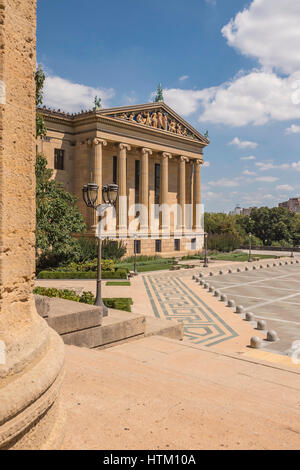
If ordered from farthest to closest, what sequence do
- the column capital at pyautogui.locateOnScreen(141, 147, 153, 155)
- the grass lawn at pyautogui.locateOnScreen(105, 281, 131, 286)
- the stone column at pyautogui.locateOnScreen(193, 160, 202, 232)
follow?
the stone column at pyautogui.locateOnScreen(193, 160, 202, 232) < the column capital at pyautogui.locateOnScreen(141, 147, 153, 155) < the grass lawn at pyautogui.locateOnScreen(105, 281, 131, 286)

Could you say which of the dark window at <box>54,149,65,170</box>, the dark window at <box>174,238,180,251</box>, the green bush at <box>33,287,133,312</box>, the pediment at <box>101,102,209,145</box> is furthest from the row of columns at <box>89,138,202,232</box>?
the green bush at <box>33,287,133,312</box>

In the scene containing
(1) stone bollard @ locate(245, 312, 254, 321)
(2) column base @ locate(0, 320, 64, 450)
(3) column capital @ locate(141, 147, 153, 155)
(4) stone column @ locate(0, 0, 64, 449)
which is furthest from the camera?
(3) column capital @ locate(141, 147, 153, 155)

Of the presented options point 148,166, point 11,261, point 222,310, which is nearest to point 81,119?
point 148,166

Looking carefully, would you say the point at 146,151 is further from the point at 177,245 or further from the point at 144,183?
the point at 177,245

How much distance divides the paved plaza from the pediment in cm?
2076

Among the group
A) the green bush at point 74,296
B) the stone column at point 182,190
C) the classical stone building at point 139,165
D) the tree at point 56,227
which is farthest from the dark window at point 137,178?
the green bush at point 74,296

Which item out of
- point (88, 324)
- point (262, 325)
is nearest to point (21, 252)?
point (88, 324)

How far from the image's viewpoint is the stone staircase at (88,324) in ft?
23.6

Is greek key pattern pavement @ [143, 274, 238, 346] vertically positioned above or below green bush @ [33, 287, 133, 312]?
below

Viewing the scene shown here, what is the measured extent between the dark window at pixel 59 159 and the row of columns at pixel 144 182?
11.5ft

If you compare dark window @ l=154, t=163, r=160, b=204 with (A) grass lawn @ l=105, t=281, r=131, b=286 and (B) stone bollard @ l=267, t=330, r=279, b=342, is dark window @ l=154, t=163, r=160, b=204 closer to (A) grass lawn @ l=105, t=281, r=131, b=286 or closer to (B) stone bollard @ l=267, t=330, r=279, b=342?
(A) grass lawn @ l=105, t=281, r=131, b=286

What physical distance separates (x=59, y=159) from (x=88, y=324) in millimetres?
34925

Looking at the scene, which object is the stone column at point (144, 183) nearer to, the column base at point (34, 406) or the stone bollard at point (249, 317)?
the stone bollard at point (249, 317)

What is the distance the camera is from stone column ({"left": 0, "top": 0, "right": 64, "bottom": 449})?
295 centimetres
